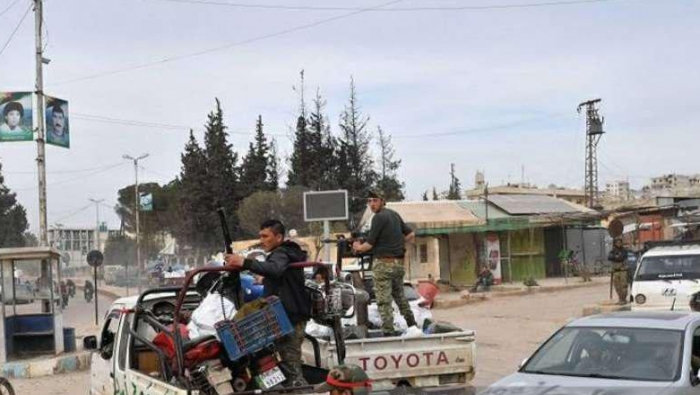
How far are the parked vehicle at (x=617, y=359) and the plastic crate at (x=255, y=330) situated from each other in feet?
6.49

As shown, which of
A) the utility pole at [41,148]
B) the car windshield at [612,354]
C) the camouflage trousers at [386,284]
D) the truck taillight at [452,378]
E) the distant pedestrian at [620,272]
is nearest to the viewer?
the car windshield at [612,354]

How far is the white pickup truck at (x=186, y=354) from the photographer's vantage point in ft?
19.6

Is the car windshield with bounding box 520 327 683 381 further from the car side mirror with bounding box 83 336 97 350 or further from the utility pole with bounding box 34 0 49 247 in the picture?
the utility pole with bounding box 34 0 49 247

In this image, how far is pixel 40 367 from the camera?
14.4 m

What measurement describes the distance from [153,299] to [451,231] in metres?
25.0

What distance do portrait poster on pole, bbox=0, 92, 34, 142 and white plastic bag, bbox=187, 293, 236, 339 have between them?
15.1m

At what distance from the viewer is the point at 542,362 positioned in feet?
24.1

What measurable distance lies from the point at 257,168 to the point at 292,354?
183 feet

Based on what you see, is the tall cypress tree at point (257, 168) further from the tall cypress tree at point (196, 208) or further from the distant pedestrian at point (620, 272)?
the distant pedestrian at point (620, 272)

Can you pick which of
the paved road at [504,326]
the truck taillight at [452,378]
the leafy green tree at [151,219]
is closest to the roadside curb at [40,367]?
the paved road at [504,326]

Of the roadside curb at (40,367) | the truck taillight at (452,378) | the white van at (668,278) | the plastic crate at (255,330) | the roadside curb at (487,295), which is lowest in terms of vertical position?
the roadside curb at (487,295)

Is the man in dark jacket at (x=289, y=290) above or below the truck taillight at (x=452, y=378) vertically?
above

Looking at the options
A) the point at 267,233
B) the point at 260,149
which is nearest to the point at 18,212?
the point at 260,149

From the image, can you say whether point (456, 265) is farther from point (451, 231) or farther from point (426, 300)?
point (426, 300)
